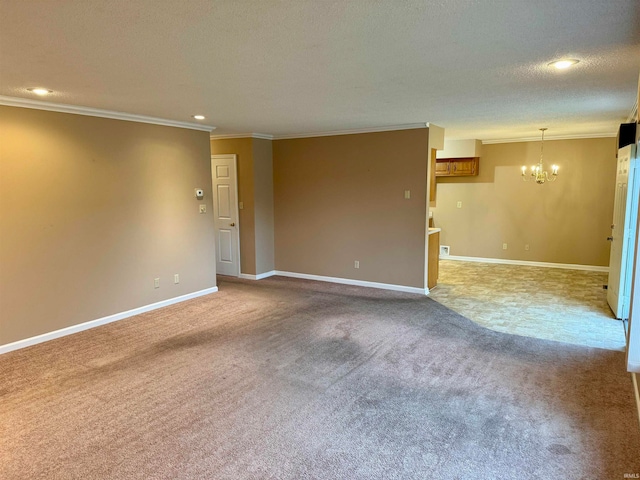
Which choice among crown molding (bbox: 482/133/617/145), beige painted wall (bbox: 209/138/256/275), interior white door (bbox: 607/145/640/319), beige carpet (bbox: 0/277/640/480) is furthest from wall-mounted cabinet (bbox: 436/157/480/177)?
beige carpet (bbox: 0/277/640/480)

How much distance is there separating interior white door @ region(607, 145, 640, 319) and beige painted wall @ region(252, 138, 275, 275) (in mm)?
4953

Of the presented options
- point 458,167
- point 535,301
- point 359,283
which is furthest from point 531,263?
point 359,283

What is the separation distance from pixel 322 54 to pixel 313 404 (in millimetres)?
2368

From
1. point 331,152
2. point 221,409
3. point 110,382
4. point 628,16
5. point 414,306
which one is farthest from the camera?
point 331,152

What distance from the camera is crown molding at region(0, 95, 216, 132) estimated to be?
3.75 metres

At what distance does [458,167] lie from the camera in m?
8.22

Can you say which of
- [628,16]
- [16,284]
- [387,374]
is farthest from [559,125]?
[16,284]

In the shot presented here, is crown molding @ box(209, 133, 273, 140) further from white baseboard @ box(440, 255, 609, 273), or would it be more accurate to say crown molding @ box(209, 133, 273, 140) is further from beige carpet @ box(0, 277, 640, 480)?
white baseboard @ box(440, 255, 609, 273)

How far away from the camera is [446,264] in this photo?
26.8ft

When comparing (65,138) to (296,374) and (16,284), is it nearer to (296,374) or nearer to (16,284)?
(16,284)

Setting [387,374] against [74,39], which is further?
[387,374]

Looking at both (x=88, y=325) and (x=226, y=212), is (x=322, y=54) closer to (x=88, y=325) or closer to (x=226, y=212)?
(x=88, y=325)

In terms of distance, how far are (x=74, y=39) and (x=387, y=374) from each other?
10.3ft

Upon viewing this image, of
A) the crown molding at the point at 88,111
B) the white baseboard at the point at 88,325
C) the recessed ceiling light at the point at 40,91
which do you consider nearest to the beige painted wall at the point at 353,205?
the crown molding at the point at 88,111
